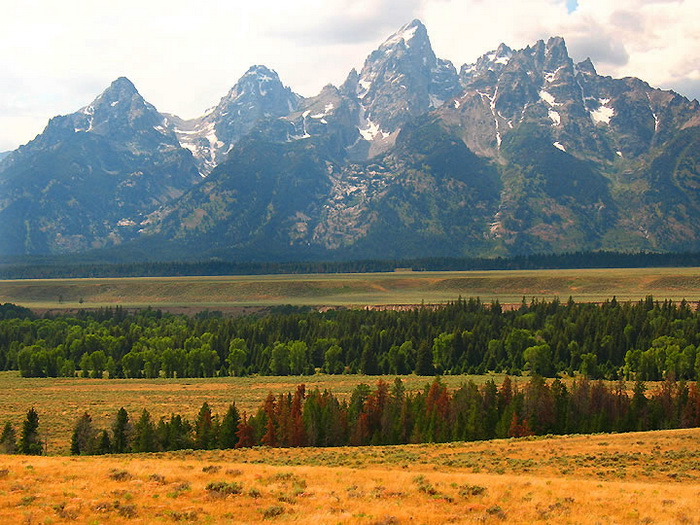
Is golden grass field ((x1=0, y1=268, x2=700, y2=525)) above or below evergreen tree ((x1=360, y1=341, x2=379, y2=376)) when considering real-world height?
above

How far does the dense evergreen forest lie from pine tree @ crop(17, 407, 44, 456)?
76705mm

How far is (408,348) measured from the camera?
158 metres

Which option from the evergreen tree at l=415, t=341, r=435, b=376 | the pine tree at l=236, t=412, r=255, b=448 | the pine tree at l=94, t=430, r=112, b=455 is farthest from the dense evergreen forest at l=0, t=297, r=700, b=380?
the pine tree at l=94, t=430, r=112, b=455

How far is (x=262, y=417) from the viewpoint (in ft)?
262

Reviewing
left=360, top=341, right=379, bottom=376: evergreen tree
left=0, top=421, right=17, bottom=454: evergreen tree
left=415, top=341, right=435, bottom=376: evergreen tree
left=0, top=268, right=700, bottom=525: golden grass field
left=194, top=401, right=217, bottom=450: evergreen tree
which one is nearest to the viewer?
left=0, top=268, right=700, bottom=525: golden grass field

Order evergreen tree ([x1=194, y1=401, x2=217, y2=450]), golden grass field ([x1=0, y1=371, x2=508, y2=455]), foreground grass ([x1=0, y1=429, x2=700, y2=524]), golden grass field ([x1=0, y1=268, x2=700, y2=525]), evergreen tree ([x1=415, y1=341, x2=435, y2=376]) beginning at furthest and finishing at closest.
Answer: evergreen tree ([x1=415, y1=341, x2=435, y2=376])
golden grass field ([x1=0, y1=371, x2=508, y2=455])
evergreen tree ([x1=194, y1=401, x2=217, y2=450])
golden grass field ([x1=0, y1=268, x2=700, y2=525])
foreground grass ([x1=0, y1=429, x2=700, y2=524])

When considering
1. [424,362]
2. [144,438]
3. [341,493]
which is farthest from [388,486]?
[424,362]

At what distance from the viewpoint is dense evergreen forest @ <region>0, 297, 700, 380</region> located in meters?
143

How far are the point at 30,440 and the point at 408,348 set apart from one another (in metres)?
94.6

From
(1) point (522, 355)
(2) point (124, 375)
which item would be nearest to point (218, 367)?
(2) point (124, 375)

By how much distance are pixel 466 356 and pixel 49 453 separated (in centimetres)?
9683

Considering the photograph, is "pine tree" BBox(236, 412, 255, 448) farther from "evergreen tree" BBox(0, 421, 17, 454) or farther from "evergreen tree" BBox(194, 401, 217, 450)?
"evergreen tree" BBox(0, 421, 17, 454)

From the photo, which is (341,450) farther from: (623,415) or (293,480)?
(623,415)

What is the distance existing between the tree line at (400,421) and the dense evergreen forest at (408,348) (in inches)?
1854
